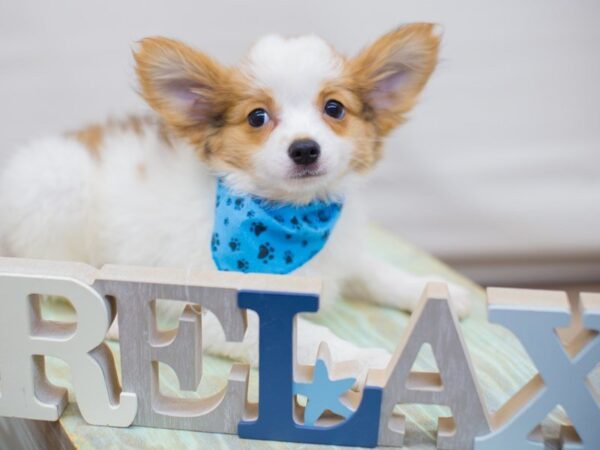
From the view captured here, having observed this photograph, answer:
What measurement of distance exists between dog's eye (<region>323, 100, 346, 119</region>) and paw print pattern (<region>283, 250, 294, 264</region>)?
208mm

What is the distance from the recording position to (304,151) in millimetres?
1053

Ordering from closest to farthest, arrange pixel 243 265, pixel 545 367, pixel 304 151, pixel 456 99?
pixel 545 367 → pixel 304 151 → pixel 243 265 → pixel 456 99

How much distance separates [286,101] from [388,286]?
0.43 metres

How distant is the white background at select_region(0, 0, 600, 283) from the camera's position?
1727mm

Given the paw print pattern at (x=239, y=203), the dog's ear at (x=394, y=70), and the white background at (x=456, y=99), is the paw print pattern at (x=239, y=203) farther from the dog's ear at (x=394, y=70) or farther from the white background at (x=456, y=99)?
the white background at (x=456, y=99)

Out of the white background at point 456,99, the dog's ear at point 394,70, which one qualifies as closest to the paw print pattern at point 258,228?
the dog's ear at point 394,70

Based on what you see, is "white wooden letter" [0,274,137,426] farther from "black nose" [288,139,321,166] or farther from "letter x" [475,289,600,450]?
"letter x" [475,289,600,450]

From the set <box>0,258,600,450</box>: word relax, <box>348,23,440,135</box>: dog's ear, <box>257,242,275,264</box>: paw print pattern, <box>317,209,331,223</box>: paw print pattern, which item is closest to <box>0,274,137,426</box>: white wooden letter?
<box>0,258,600,450</box>: word relax

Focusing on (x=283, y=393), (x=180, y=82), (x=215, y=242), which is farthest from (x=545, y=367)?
(x=180, y=82)

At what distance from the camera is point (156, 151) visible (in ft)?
4.27

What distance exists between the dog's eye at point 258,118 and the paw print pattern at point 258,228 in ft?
0.46

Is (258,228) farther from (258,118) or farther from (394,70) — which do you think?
(394,70)

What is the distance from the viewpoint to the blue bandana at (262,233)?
1.14 m

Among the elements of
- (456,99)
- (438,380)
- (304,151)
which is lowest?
(438,380)
